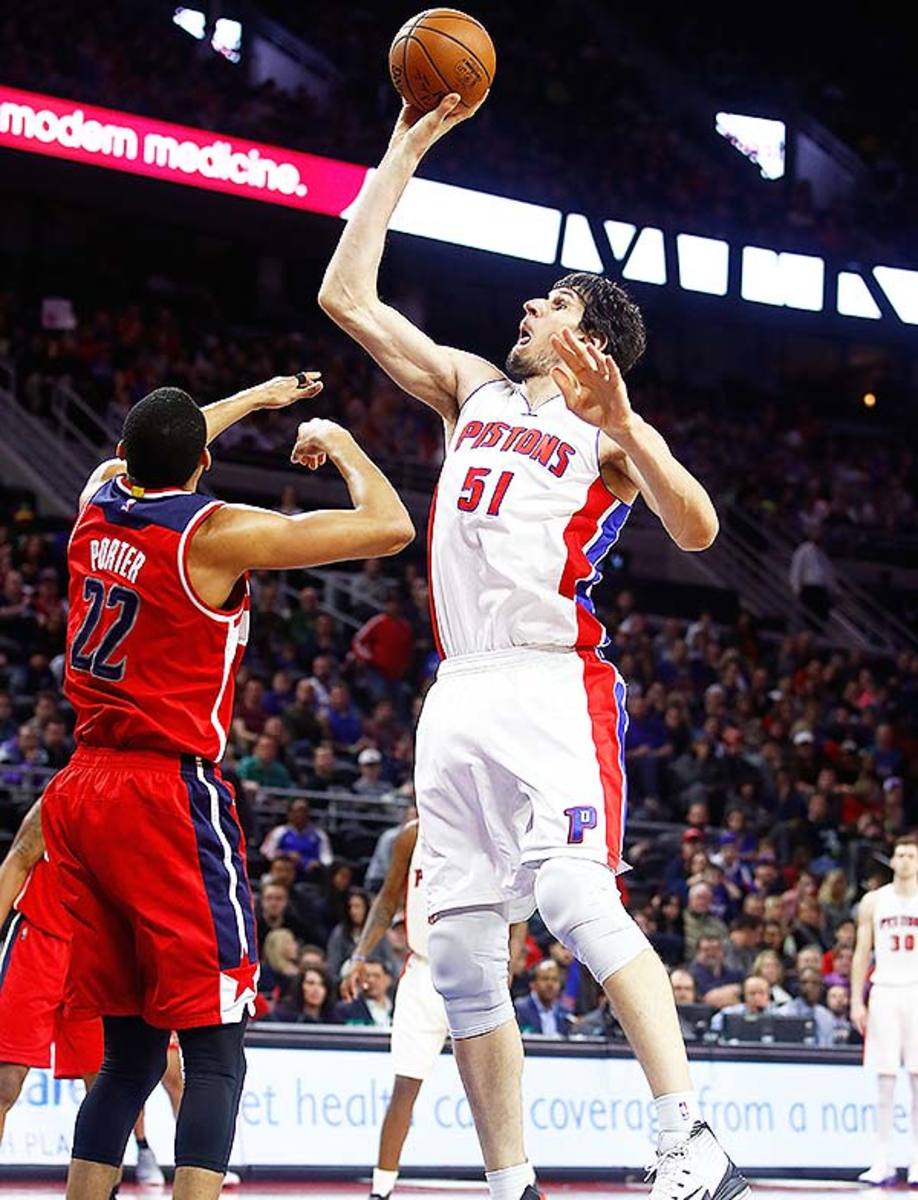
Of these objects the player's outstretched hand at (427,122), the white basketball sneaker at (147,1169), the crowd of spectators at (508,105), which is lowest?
the white basketball sneaker at (147,1169)

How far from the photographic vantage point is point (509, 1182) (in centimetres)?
487

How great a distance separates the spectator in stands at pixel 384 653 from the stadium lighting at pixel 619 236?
767 cm

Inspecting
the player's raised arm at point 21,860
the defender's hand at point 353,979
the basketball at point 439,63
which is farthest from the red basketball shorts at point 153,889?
the defender's hand at point 353,979

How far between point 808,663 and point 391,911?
44.4 feet

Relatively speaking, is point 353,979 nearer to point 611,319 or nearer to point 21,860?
point 21,860

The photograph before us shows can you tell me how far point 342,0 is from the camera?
89.3 feet

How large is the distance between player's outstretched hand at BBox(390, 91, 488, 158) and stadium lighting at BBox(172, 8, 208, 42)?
18924 millimetres

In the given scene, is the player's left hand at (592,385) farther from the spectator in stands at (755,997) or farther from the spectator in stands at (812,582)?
the spectator in stands at (812,582)

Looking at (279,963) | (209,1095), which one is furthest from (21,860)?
(279,963)

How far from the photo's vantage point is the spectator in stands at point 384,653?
17.1 m

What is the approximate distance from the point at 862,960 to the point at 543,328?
7.69m

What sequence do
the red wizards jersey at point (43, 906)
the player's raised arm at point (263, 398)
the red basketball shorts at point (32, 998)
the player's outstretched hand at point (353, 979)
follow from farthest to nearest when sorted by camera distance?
the player's outstretched hand at point (353, 979)
the red wizards jersey at point (43, 906)
the red basketball shorts at point (32, 998)
the player's raised arm at point (263, 398)

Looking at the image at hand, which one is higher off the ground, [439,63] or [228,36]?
[228,36]

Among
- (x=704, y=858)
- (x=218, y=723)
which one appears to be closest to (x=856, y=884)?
(x=704, y=858)
